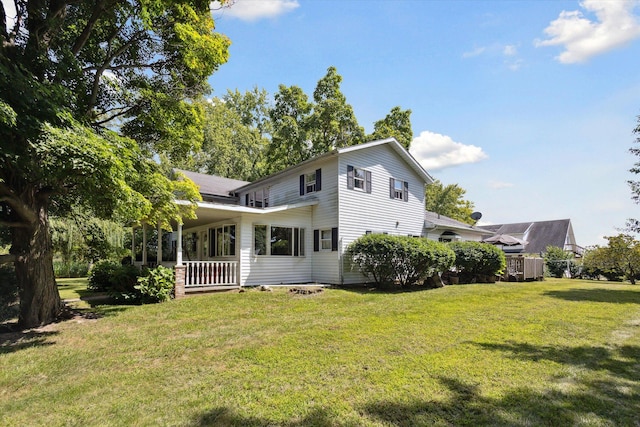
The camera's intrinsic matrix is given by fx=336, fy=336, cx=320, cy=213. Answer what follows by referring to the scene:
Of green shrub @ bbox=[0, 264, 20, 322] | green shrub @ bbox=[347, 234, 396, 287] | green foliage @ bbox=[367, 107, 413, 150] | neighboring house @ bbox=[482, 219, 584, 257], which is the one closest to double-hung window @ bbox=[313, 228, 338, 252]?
green shrub @ bbox=[347, 234, 396, 287]

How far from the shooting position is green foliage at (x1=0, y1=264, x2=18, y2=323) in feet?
27.5

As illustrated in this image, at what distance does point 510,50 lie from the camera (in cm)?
968

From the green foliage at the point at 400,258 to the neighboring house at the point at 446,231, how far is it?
5.65m

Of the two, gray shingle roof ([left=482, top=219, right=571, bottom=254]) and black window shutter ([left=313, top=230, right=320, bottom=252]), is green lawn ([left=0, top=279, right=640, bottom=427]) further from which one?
gray shingle roof ([left=482, top=219, right=571, bottom=254])

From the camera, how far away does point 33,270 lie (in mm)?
7254

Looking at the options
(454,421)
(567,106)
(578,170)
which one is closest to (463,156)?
(578,170)

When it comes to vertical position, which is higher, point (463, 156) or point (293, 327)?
point (463, 156)

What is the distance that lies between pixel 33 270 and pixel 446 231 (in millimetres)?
20025

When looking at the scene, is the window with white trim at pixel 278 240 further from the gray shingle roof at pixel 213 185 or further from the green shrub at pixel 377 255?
the gray shingle roof at pixel 213 185

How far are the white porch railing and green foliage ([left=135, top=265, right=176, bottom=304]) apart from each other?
3.77 ft

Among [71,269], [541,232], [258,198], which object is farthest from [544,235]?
[71,269]

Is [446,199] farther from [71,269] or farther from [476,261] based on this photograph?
[71,269]

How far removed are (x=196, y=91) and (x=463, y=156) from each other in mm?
32353

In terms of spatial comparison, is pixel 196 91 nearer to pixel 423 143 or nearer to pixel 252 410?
pixel 252 410
